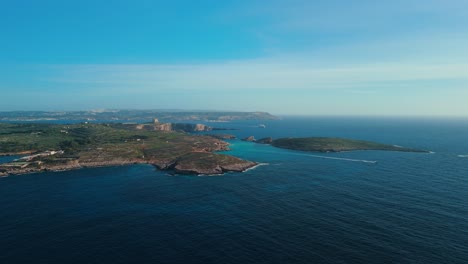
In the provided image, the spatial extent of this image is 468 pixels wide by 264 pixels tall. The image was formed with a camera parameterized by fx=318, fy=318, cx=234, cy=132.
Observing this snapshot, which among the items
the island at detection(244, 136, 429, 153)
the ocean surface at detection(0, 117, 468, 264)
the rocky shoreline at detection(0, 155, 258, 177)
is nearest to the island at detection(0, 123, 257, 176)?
the rocky shoreline at detection(0, 155, 258, 177)

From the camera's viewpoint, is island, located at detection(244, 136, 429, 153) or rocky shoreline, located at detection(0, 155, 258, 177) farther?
island, located at detection(244, 136, 429, 153)

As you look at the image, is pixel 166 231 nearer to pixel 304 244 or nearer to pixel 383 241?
pixel 304 244

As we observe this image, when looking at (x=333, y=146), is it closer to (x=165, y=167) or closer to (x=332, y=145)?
(x=332, y=145)

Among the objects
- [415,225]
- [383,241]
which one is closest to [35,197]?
[383,241]

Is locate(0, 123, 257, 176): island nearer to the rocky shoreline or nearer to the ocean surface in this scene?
the rocky shoreline

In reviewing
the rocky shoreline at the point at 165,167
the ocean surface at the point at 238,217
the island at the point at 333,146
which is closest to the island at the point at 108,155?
the rocky shoreline at the point at 165,167

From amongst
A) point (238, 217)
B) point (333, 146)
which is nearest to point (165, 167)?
point (238, 217)

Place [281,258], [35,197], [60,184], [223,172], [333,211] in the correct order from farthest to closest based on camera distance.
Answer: [223,172] < [60,184] < [35,197] < [333,211] < [281,258]

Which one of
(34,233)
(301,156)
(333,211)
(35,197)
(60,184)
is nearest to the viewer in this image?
(34,233)

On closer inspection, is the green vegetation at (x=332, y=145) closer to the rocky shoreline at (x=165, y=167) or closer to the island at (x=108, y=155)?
the island at (x=108, y=155)
